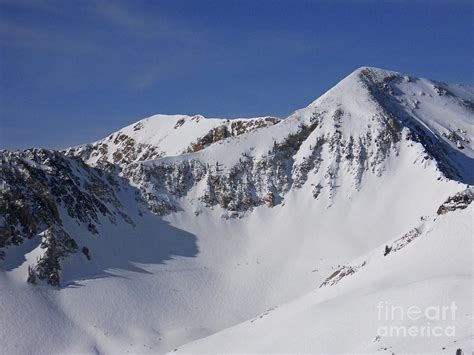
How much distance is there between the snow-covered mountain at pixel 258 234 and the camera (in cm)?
3503

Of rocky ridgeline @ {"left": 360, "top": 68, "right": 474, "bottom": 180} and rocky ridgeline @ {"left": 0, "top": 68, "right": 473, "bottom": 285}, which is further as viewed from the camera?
rocky ridgeline @ {"left": 360, "top": 68, "right": 474, "bottom": 180}

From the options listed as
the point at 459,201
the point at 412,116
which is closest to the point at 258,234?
the point at 459,201

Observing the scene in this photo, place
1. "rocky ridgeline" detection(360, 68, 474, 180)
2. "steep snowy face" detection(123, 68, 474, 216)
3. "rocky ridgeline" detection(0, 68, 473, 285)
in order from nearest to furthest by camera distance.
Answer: "rocky ridgeline" detection(0, 68, 473, 285) → "steep snowy face" detection(123, 68, 474, 216) → "rocky ridgeline" detection(360, 68, 474, 180)

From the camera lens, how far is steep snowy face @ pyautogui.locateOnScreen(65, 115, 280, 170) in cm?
9975


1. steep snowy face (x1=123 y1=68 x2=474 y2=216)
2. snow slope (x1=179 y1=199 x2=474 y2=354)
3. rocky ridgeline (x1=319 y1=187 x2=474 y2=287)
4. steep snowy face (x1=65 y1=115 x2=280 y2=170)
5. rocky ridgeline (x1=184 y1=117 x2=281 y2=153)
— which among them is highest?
steep snowy face (x1=65 y1=115 x2=280 y2=170)

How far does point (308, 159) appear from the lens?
78.9 m

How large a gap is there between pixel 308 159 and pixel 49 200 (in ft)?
119

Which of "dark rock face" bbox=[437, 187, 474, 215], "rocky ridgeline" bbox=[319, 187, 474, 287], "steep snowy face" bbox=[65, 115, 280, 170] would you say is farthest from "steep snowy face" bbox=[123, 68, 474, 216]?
"rocky ridgeline" bbox=[319, 187, 474, 287]

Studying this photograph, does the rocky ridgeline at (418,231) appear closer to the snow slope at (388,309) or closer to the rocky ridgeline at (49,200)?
the snow slope at (388,309)

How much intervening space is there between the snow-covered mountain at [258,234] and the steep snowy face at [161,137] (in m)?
0.65

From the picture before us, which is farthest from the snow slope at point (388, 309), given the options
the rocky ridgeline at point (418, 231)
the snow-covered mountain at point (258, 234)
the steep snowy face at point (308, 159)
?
the steep snowy face at point (308, 159)

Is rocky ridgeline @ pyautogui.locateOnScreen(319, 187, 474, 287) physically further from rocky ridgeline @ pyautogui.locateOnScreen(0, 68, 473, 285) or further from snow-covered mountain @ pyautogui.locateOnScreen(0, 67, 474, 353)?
rocky ridgeline @ pyautogui.locateOnScreen(0, 68, 473, 285)

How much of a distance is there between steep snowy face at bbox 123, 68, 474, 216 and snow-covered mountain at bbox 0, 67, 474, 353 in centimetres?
24

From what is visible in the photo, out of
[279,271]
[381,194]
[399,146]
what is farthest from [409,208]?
[279,271]
